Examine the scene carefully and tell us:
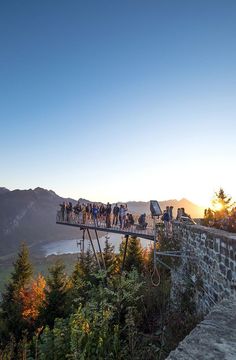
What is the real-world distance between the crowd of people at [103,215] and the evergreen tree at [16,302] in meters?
7.70

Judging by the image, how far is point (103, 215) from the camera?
2027cm

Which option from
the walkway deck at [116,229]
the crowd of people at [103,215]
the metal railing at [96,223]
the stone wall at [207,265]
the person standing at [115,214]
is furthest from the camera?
the person standing at [115,214]

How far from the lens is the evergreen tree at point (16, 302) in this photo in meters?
20.9

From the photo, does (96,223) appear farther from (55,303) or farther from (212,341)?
(212,341)

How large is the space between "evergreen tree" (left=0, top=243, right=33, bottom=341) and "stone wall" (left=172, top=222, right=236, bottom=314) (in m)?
10.7

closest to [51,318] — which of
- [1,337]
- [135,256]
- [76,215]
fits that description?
[1,337]

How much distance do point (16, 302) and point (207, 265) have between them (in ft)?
70.2

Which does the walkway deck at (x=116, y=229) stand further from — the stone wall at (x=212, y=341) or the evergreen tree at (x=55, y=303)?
the stone wall at (x=212, y=341)

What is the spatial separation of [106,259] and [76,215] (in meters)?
5.60

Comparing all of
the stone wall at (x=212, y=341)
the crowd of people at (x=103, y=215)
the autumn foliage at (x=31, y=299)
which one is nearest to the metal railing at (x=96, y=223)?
the crowd of people at (x=103, y=215)

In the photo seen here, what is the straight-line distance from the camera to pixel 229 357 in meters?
2.24

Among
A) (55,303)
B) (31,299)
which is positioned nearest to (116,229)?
(55,303)

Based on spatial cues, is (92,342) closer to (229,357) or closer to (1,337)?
(229,357)

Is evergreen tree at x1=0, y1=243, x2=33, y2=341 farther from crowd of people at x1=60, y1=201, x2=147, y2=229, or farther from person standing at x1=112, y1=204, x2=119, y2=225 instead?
person standing at x1=112, y1=204, x2=119, y2=225
